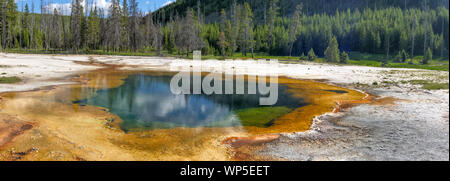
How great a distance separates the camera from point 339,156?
28.7 ft

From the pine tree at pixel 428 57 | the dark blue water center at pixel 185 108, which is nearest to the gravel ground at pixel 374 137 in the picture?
the dark blue water center at pixel 185 108

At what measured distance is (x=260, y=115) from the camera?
15.9 meters

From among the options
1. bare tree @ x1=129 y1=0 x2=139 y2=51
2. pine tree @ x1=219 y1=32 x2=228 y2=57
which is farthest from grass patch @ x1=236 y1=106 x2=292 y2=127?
bare tree @ x1=129 y1=0 x2=139 y2=51

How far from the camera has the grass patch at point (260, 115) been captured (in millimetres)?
14109

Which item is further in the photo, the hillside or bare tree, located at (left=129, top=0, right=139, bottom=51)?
the hillside

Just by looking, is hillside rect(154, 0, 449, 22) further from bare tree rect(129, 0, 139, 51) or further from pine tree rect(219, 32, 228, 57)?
pine tree rect(219, 32, 228, 57)

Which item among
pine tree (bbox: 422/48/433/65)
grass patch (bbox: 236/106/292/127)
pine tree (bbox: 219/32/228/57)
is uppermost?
pine tree (bbox: 219/32/228/57)

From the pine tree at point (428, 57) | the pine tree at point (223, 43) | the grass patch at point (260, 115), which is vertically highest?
the pine tree at point (223, 43)

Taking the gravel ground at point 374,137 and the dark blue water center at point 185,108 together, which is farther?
the dark blue water center at point 185,108

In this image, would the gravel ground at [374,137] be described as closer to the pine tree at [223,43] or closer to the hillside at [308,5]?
the pine tree at [223,43]

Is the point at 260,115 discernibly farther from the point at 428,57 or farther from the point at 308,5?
the point at 308,5

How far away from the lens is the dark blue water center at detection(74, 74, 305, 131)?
46.3 ft


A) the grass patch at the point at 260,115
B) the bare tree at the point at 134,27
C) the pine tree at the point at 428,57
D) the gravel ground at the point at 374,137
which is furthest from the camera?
the bare tree at the point at 134,27

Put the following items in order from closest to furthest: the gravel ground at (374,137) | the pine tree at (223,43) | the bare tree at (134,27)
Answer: the gravel ground at (374,137) < the pine tree at (223,43) < the bare tree at (134,27)
